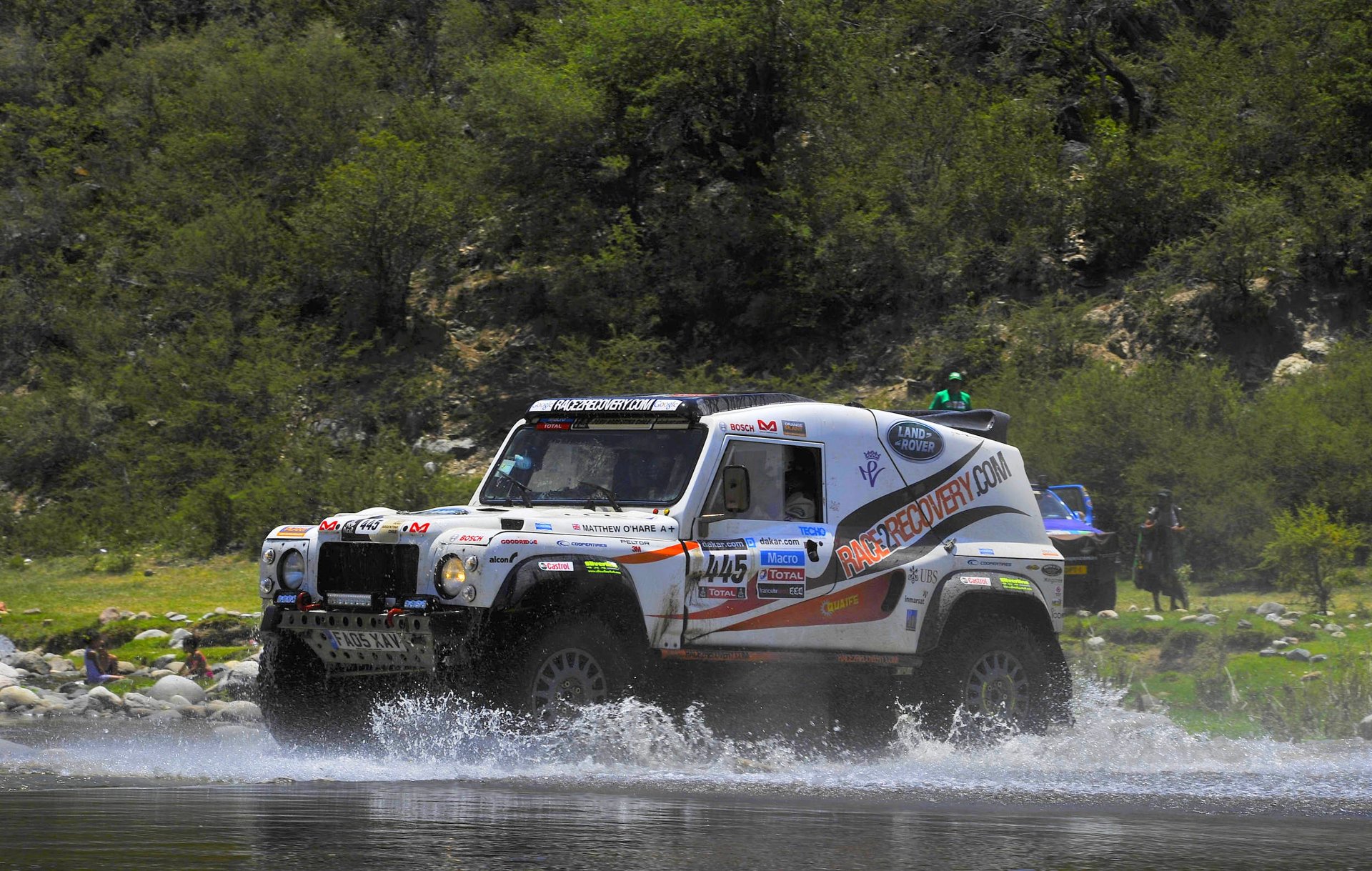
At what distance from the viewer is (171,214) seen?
1534 inches

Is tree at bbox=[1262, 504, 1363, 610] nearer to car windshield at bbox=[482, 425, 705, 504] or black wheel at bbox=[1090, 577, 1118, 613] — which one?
black wheel at bbox=[1090, 577, 1118, 613]

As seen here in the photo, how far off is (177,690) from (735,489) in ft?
25.3

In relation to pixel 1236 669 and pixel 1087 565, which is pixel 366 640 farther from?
pixel 1087 565

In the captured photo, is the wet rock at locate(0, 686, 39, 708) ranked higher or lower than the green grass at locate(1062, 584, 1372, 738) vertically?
lower

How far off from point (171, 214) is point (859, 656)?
106 feet

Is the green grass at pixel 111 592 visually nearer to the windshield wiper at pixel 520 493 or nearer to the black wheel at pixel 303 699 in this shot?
the windshield wiper at pixel 520 493

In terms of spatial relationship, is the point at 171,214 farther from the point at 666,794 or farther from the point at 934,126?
the point at 666,794

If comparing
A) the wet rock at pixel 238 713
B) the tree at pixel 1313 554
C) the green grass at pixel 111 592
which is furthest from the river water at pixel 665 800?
the green grass at pixel 111 592

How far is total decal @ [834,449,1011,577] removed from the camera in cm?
1056

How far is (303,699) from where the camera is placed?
9.53 metres

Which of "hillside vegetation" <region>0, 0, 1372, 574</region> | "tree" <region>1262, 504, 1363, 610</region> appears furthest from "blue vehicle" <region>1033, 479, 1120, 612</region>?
"hillside vegetation" <region>0, 0, 1372, 574</region>

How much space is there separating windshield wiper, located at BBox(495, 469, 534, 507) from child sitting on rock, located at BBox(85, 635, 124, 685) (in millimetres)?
7896

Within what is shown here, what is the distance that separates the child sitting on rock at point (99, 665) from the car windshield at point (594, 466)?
7.87 metres

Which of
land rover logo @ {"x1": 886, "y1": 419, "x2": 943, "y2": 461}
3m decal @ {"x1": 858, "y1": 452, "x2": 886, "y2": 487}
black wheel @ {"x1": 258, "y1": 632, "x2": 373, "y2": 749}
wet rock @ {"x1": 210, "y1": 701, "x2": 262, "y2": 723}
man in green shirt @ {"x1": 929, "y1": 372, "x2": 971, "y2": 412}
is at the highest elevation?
man in green shirt @ {"x1": 929, "y1": 372, "x2": 971, "y2": 412}
